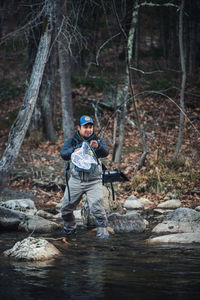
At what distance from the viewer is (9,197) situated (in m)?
10.7

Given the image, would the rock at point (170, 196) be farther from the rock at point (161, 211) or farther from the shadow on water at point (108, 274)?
the shadow on water at point (108, 274)

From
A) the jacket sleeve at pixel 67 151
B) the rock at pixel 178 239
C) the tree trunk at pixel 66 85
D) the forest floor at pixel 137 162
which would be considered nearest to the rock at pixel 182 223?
the rock at pixel 178 239

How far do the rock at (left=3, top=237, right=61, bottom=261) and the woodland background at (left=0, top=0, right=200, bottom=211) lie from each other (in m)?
4.52

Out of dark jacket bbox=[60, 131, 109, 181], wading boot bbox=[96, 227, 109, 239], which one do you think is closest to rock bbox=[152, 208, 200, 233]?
wading boot bbox=[96, 227, 109, 239]

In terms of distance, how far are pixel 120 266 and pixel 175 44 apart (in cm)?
2305

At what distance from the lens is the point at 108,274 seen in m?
4.35

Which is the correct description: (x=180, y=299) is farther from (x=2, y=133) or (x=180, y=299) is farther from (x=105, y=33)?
(x=105, y=33)

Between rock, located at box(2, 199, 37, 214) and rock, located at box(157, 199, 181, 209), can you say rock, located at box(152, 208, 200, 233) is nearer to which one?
rock, located at box(157, 199, 181, 209)

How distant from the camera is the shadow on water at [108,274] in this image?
12.1ft

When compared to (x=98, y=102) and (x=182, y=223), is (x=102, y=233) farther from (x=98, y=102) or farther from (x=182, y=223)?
(x=98, y=102)

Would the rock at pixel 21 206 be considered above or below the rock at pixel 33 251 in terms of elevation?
below

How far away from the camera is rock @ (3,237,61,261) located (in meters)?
5.04

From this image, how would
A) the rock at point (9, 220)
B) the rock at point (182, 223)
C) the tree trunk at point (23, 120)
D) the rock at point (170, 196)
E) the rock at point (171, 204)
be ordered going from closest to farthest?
the rock at point (182, 223) < the rock at point (9, 220) < the tree trunk at point (23, 120) < the rock at point (171, 204) < the rock at point (170, 196)

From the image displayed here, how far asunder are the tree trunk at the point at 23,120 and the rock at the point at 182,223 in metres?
4.18
